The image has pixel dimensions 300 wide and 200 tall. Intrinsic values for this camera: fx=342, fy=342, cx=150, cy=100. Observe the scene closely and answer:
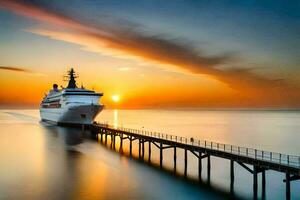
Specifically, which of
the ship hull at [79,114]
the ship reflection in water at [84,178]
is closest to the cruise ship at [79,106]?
the ship hull at [79,114]

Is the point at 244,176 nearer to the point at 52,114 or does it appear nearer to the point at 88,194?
the point at 88,194

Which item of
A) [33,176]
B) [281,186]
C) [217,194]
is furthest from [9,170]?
[281,186]

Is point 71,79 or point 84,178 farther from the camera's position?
point 71,79

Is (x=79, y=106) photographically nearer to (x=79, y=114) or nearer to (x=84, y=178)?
(x=79, y=114)

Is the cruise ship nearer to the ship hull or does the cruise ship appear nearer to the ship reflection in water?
the ship hull

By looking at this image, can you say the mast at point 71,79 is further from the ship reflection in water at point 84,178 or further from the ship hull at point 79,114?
the ship reflection in water at point 84,178

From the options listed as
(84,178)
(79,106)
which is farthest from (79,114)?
(84,178)

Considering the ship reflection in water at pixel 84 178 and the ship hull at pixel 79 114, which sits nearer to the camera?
the ship reflection in water at pixel 84 178

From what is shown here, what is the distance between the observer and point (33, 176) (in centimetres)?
3453

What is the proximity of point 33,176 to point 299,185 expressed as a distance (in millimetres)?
25541

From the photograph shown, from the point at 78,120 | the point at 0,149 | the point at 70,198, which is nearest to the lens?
the point at 70,198

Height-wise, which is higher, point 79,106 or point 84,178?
point 79,106

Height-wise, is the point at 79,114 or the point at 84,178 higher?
the point at 79,114

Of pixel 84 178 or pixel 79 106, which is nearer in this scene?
pixel 84 178
